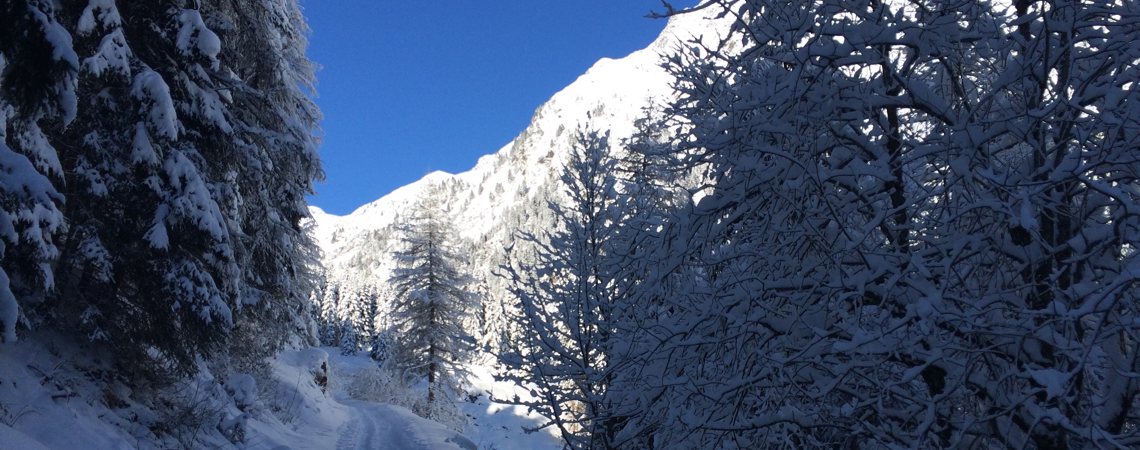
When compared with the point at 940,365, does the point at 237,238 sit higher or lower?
higher

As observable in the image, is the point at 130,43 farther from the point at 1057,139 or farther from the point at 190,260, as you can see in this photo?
the point at 1057,139

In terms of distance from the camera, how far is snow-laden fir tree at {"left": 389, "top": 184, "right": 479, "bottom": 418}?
84.9 feet

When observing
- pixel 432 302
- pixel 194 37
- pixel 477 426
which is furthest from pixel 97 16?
pixel 477 426

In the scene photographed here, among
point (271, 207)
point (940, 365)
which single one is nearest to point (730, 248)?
point (940, 365)

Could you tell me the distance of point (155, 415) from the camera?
25.2 ft

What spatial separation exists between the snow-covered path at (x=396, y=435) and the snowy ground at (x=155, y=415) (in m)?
0.03

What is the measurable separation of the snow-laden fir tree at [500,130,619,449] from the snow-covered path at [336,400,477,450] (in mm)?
4994

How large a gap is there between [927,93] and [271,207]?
11473 millimetres

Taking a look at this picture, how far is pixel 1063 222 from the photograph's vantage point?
290cm

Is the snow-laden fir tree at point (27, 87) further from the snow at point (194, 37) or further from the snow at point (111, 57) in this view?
the snow at point (194, 37)

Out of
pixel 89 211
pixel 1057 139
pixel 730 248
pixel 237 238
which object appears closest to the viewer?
pixel 1057 139

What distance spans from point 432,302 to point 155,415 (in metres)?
18.5

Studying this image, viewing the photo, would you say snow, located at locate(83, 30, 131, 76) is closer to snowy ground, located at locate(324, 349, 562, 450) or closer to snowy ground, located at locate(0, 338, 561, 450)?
snowy ground, located at locate(0, 338, 561, 450)

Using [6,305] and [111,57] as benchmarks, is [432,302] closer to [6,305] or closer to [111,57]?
[111,57]
